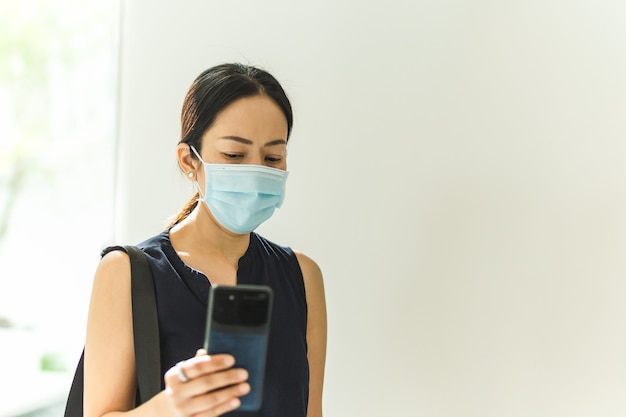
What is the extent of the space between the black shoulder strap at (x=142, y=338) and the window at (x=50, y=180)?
696 mm

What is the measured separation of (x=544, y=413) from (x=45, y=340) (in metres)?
1.22

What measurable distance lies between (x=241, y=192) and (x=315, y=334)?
0.34 m

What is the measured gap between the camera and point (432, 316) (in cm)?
156

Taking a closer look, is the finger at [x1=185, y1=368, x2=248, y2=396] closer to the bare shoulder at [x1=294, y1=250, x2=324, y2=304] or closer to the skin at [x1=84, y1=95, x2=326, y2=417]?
the skin at [x1=84, y1=95, x2=326, y2=417]

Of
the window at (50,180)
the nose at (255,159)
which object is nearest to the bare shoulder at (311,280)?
the nose at (255,159)

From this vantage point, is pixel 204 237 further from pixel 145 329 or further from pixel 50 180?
pixel 50 180

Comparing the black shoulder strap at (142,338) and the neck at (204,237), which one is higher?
the neck at (204,237)

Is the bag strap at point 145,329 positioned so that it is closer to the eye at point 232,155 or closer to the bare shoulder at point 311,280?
the eye at point 232,155

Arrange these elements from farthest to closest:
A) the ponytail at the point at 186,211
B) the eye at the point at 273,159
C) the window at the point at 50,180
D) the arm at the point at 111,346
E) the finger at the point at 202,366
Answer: the window at the point at 50,180, the ponytail at the point at 186,211, the eye at the point at 273,159, the arm at the point at 111,346, the finger at the point at 202,366

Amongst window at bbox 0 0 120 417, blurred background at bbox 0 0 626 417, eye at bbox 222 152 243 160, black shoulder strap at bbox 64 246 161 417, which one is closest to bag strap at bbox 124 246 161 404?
black shoulder strap at bbox 64 246 161 417

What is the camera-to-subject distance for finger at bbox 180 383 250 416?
3.37 feet

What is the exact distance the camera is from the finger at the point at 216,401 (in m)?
1.03

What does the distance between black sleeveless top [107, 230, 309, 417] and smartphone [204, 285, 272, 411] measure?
0.70 ft

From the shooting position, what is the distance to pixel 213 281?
1326 mm
